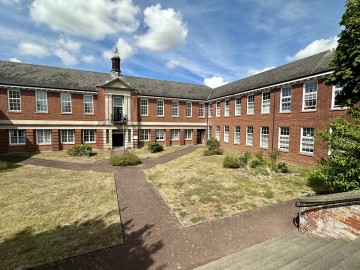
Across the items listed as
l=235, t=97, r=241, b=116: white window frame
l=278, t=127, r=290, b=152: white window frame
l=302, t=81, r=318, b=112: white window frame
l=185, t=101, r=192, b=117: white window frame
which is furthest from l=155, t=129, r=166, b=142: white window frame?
l=302, t=81, r=318, b=112: white window frame

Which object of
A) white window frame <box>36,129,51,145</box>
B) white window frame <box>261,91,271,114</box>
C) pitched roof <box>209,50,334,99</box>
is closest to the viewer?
pitched roof <box>209,50,334,99</box>

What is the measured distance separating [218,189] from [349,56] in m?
7.94

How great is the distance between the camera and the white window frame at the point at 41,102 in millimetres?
20811

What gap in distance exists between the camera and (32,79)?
20.7 m

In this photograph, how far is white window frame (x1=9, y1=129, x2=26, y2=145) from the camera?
784 inches

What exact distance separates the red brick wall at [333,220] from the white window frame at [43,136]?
2498 cm

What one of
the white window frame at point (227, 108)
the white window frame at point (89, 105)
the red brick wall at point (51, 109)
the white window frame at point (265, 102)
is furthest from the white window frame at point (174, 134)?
the white window frame at point (265, 102)

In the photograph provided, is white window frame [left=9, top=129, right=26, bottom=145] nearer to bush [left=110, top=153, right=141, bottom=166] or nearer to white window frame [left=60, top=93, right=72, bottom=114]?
white window frame [left=60, top=93, right=72, bottom=114]

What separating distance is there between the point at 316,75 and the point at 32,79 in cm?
2770

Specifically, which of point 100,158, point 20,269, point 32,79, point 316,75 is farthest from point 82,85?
point 316,75

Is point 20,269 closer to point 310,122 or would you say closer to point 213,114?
point 310,122

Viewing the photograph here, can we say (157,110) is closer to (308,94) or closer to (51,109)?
(51,109)

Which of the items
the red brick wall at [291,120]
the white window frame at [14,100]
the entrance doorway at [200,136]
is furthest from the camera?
the entrance doorway at [200,136]

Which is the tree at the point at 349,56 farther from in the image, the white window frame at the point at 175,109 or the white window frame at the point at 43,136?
the white window frame at the point at 43,136
